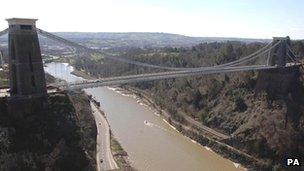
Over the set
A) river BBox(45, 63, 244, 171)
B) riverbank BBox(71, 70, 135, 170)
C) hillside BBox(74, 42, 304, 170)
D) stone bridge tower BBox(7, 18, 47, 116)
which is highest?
stone bridge tower BBox(7, 18, 47, 116)

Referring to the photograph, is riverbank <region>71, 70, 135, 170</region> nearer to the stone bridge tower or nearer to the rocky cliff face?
the stone bridge tower

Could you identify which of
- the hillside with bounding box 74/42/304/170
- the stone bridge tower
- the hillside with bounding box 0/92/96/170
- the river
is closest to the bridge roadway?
the hillside with bounding box 74/42/304/170

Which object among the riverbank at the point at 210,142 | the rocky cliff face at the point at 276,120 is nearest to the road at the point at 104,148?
the riverbank at the point at 210,142

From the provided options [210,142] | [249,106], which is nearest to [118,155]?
[210,142]

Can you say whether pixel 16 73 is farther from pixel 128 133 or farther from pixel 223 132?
pixel 223 132

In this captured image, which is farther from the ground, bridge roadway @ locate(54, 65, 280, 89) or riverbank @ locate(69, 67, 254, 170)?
bridge roadway @ locate(54, 65, 280, 89)
